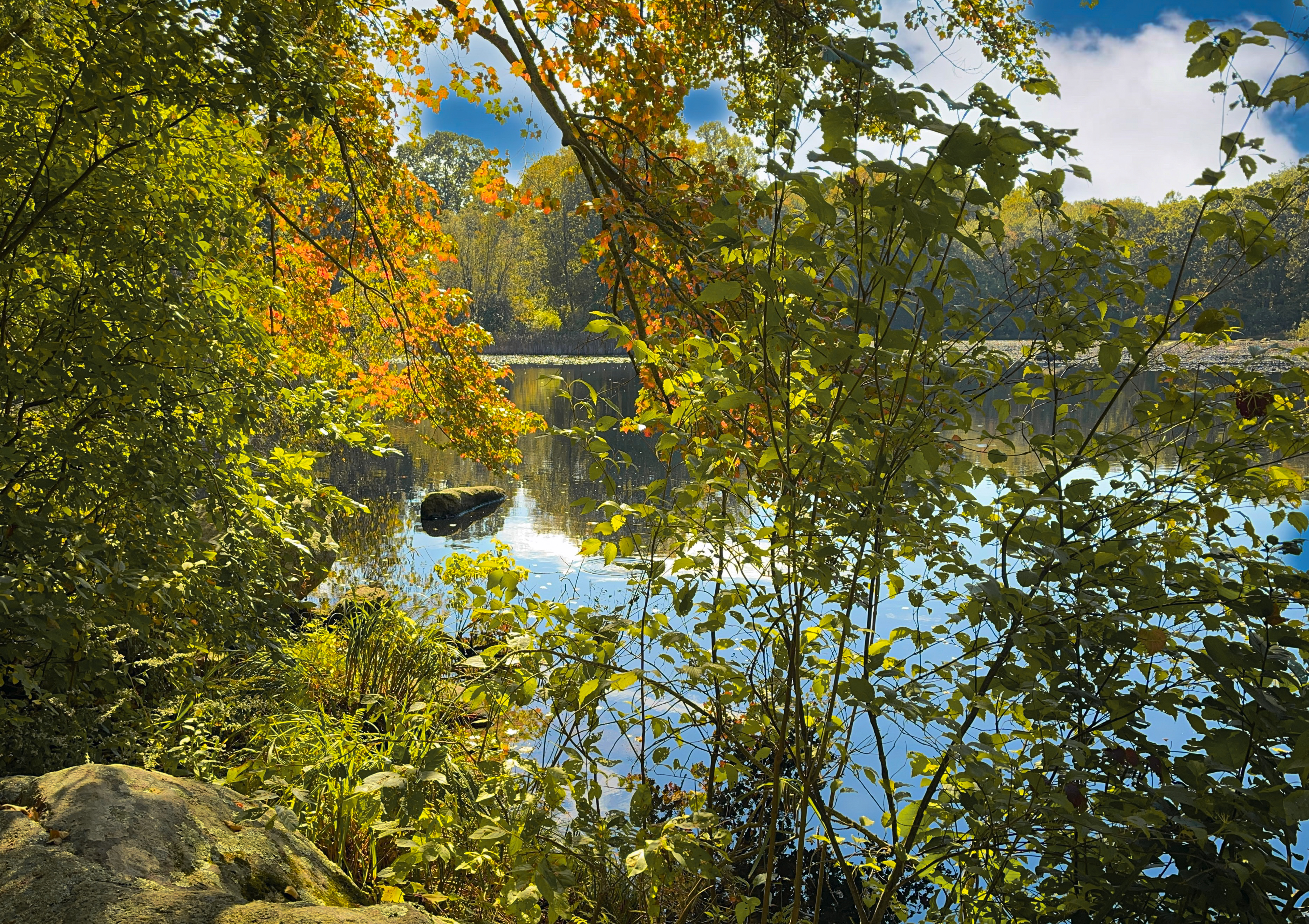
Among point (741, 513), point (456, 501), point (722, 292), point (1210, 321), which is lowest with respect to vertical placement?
point (456, 501)

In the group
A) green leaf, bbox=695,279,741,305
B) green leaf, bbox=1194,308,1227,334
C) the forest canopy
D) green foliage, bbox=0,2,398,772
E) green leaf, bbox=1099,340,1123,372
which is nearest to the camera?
green leaf, bbox=695,279,741,305

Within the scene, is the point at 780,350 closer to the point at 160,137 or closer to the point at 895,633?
the point at 895,633

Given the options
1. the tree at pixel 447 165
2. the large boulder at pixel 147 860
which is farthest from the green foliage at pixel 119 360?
the tree at pixel 447 165

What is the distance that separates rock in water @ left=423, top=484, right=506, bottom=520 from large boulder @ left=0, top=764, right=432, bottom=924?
10172 mm

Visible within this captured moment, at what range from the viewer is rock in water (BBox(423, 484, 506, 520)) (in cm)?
1212

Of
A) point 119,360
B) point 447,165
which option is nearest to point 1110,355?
point 119,360

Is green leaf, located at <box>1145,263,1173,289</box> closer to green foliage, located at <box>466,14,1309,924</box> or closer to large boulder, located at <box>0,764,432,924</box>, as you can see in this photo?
green foliage, located at <box>466,14,1309,924</box>

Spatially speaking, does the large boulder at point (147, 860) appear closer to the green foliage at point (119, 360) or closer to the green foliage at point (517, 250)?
the green foliage at point (119, 360)

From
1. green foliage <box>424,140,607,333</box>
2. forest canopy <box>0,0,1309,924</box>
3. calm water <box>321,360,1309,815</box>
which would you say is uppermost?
green foliage <box>424,140,607,333</box>

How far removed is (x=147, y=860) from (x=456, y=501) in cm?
1090

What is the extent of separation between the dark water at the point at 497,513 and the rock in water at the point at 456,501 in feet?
0.75

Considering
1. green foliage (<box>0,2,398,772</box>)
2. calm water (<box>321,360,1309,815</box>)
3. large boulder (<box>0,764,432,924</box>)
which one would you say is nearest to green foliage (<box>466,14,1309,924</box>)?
calm water (<box>321,360,1309,815</box>)

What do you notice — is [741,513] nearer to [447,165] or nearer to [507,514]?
[507,514]

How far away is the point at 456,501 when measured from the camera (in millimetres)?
12453
